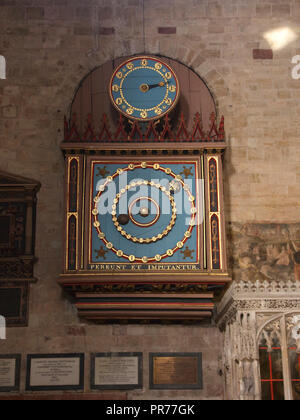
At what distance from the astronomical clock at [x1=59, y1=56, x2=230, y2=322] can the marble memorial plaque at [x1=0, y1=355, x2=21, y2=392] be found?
1.42 metres

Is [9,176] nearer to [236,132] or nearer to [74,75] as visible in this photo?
[74,75]

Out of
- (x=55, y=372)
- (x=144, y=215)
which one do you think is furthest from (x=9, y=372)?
(x=144, y=215)

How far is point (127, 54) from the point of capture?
12734 mm

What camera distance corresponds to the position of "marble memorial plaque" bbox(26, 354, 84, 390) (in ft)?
35.7

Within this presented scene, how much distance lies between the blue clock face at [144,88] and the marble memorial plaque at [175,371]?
4.27 meters

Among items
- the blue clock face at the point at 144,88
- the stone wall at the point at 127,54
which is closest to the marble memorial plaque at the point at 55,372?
the stone wall at the point at 127,54

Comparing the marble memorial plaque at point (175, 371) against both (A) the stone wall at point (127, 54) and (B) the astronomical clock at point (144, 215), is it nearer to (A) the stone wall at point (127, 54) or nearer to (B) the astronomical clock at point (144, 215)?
(A) the stone wall at point (127, 54)

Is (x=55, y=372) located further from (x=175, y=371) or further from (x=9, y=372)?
(x=175, y=371)

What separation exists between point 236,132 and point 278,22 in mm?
2541

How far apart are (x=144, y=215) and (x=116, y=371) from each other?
8.86ft

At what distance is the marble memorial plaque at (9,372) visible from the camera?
35.8 feet

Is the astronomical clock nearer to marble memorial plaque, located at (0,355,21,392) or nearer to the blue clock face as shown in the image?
the blue clock face

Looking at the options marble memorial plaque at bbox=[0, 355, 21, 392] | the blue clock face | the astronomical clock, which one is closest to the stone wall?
marble memorial plaque at bbox=[0, 355, 21, 392]
